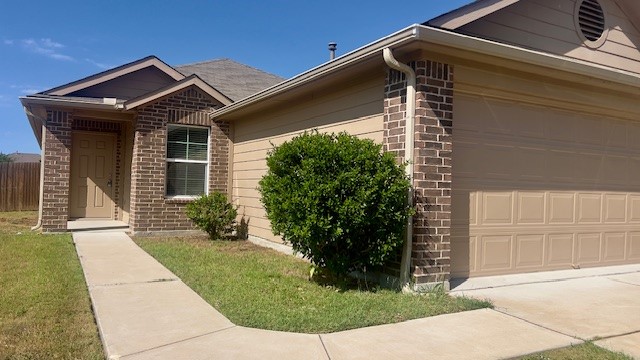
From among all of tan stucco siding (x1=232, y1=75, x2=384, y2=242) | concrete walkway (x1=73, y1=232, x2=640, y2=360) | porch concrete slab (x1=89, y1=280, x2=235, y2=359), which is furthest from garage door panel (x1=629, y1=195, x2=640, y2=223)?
porch concrete slab (x1=89, y1=280, x2=235, y2=359)

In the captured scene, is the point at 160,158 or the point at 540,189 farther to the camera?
the point at 160,158

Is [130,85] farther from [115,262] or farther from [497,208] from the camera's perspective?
[497,208]

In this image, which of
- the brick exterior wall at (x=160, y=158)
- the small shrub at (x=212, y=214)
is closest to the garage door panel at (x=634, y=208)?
the small shrub at (x=212, y=214)

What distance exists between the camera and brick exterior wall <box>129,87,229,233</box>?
10695 mm

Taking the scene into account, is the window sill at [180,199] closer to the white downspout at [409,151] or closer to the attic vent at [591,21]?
the white downspout at [409,151]

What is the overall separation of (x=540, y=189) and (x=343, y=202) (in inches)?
128

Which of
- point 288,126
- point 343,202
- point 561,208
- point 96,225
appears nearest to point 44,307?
point 343,202

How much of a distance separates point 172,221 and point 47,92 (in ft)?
13.6

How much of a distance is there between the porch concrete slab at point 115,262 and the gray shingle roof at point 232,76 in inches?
210

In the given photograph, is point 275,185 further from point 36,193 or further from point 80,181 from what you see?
point 36,193

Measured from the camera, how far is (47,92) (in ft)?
36.3

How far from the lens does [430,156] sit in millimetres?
5738

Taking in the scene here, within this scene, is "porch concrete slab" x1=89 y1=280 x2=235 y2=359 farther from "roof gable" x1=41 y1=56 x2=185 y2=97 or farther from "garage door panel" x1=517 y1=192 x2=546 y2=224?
"roof gable" x1=41 y1=56 x2=185 y2=97

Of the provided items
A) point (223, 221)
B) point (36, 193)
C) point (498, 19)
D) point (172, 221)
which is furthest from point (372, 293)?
point (36, 193)
